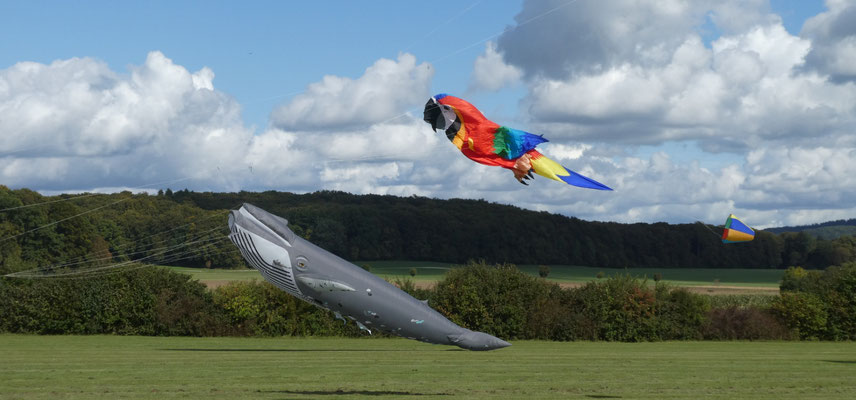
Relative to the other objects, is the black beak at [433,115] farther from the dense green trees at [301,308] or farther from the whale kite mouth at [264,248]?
the dense green trees at [301,308]

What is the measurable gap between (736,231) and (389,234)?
108 m

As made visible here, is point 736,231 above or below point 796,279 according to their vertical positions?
above

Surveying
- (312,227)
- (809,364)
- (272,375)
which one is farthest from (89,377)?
(312,227)

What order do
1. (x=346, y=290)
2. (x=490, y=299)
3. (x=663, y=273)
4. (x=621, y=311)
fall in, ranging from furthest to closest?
(x=663, y=273)
(x=621, y=311)
(x=490, y=299)
(x=346, y=290)

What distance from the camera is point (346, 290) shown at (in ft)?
52.4

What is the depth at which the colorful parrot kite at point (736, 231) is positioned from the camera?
16.6 meters

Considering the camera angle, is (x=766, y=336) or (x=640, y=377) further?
(x=766, y=336)

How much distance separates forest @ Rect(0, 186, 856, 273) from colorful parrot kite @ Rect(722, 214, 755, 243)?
1511 inches

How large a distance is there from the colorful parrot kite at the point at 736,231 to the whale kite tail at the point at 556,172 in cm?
461

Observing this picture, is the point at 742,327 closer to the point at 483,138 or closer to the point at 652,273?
the point at 483,138

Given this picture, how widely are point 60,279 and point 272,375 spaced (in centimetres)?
3599

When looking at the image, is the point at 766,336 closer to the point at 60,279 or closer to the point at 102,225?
the point at 60,279

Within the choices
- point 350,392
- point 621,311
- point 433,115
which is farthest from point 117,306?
point 433,115

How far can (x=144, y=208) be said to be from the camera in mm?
80188
